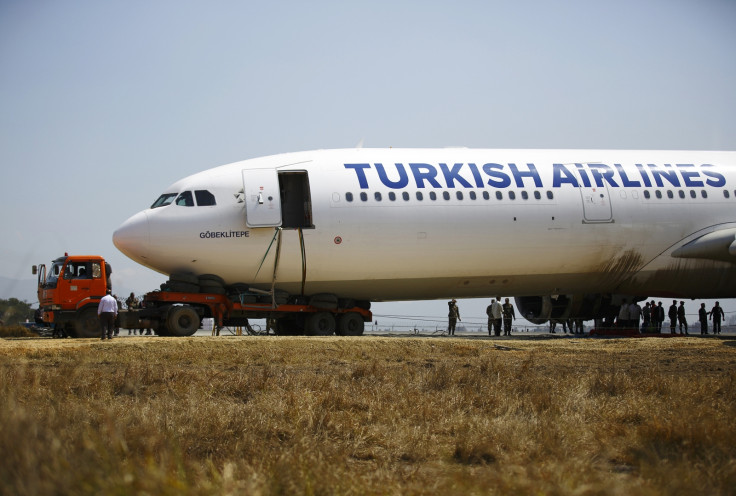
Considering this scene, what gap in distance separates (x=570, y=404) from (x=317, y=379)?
3934 mm

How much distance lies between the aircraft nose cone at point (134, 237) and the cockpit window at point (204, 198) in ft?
4.93

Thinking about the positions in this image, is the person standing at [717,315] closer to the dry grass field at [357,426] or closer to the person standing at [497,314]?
the person standing at [497,314]

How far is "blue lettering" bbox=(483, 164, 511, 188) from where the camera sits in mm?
22531

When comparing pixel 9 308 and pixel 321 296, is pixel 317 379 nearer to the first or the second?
pixel 9 308

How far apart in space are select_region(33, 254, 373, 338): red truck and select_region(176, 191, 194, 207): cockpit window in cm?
198

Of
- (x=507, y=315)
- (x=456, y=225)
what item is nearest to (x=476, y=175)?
(x=456, y=225)

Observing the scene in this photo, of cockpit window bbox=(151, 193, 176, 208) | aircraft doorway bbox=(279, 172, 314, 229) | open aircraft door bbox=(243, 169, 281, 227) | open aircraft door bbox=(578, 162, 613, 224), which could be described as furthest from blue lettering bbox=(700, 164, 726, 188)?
cockpit window bbox=(151, 193, 176, 208)

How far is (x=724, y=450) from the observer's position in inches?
252

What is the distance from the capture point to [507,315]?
31234 millimetres

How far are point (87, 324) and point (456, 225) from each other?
11.5 metres

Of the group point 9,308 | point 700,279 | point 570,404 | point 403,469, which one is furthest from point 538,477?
point 700,279

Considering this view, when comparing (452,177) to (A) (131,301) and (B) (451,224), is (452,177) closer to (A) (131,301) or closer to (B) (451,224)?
(B) (451,224)

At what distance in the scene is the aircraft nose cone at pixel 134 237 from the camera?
2075cm

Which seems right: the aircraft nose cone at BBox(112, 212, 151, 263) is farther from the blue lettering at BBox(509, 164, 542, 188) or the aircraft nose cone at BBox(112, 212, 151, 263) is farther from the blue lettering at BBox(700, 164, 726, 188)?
the blue lettering at BBox(700, 164, 726, 188)
